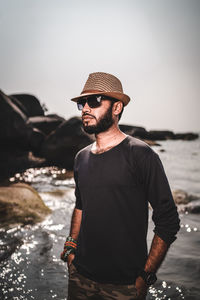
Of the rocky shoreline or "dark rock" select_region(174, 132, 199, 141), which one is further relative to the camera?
"dark rock" select_region(174, 132, 199, 141)

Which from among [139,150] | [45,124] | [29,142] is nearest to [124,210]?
[139,150]

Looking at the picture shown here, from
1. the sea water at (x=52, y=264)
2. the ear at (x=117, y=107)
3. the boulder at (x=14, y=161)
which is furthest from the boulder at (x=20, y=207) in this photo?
the boulder at (x=14, y=161)

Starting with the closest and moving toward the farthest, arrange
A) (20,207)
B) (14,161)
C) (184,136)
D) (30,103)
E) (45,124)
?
(20,207)
(14,161)
(45,124)
(30,103)
(184,136)

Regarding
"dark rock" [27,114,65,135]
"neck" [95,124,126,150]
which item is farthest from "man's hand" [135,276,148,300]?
"dark rock" [27,114,65,135]

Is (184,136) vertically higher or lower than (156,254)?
lower

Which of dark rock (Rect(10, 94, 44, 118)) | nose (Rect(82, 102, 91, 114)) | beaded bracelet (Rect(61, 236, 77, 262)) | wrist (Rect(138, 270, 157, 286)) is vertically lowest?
dark rock (Rect(10, 94, 44, 118))

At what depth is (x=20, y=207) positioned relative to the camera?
5984mm

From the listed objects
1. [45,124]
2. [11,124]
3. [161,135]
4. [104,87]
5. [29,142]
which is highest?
[104,87]

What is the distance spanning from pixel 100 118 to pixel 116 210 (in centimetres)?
85

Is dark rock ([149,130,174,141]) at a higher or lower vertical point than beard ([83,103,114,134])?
lower

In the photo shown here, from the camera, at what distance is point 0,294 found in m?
3.43

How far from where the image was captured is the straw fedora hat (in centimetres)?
203

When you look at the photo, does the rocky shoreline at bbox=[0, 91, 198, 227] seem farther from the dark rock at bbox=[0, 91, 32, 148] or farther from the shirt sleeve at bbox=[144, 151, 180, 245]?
the shirt sleeve at bbox=[144, 151, 180, 245]

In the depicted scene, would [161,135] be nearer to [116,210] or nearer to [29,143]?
[29,143]
